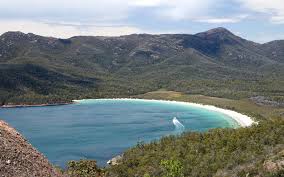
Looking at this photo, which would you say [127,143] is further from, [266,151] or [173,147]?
[266,151]

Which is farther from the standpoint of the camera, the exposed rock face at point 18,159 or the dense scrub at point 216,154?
the dense scrub at point 216,154

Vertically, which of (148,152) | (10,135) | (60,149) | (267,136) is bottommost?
(60,149)

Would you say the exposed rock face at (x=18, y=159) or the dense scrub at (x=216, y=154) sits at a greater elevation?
the exposed rock face at (x=18, y=159)

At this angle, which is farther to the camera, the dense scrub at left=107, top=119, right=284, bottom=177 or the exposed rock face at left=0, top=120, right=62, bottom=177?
the dense scrub at left=107, top=119, right=284, bottom=177

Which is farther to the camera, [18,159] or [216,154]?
[216,154]

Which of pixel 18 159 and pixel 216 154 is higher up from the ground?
pixel 18 159

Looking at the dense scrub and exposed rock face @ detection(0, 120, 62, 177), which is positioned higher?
exposed rock face @ detection(0, 120, 62, 177)

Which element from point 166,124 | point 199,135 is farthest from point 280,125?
point 166,124

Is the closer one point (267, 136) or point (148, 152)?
point (267, 136)
